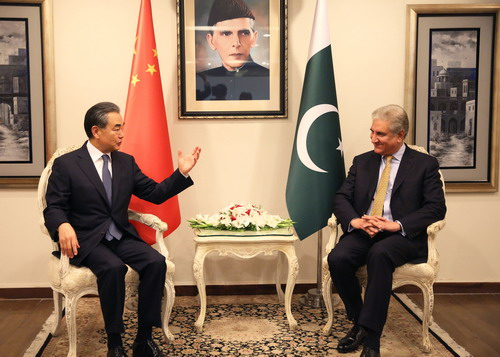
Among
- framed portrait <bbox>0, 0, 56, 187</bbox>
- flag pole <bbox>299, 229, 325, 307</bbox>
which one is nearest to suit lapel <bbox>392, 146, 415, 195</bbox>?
flag pole <bbox>299, 229, 325, 307</bbox>

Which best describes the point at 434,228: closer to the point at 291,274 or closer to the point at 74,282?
the point at 291,274

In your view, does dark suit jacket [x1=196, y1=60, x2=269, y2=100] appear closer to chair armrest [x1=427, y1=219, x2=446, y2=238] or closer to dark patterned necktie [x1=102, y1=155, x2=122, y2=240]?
dark patterned necktie [x1=102, y1=155, x2=122, y2=240]

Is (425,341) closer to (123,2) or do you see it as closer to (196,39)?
(196,39)

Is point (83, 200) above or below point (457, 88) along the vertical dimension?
below

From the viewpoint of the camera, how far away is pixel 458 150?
462cm

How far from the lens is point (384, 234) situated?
3545 mm

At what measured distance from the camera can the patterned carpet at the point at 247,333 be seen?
3.43 metres

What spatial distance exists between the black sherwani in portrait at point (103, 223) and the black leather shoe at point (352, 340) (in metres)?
1.10

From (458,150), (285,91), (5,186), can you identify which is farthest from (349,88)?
(5,186)

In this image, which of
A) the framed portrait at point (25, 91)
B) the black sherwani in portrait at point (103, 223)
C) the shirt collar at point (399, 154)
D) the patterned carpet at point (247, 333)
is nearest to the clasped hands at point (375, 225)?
the shirt collar at point (399, 154)

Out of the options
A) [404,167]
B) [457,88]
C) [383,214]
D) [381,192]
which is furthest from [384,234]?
[457,88]

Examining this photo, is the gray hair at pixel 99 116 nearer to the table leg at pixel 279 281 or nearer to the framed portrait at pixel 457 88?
the table leg at pixel 279 281

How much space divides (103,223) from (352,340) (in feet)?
5.40

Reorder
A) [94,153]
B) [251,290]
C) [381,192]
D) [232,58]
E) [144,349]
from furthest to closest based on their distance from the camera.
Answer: [251,290] → [232,58] → [381,192] → [94,153] → [144,349]
